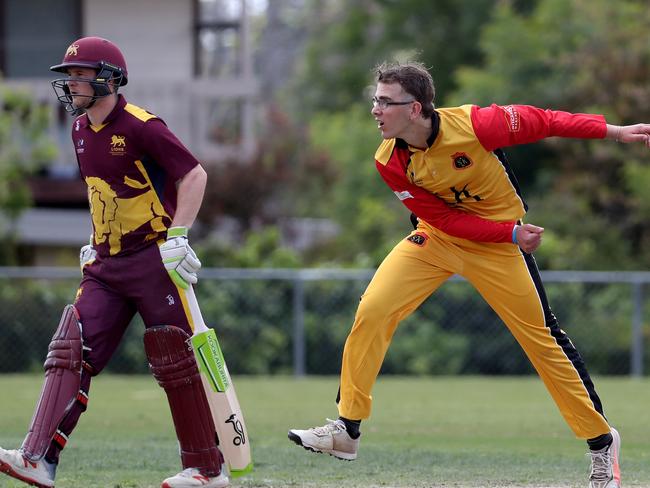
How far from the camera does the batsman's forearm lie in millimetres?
6062

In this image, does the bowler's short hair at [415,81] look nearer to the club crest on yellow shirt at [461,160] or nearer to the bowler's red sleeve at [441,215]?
the club crest on yellow shirt at [461,160]

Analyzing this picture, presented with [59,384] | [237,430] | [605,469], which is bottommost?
[605,469]

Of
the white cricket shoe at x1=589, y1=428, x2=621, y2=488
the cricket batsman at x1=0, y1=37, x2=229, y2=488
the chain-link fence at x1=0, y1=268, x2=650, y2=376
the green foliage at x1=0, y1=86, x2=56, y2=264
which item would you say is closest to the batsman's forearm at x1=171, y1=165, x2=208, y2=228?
the cricket batsman at x1=0, y1=37, x2=229, y2=488

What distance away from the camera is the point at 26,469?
5.86 m

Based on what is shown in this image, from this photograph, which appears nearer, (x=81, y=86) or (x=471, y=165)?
(x=81, y=86)

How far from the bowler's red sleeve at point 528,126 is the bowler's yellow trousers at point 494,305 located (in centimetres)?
57

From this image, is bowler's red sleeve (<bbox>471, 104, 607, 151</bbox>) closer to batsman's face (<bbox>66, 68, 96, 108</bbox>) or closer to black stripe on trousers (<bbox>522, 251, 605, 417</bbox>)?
black stripe on trousers (<bbox>522, 251, 605, 417</bbox>)

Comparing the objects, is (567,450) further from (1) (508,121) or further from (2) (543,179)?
(2) (543,179)

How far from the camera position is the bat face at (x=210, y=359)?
616 cm

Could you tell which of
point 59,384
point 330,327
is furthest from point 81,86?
point 330,327

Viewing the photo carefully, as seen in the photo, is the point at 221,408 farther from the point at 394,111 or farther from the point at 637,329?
the point at 637,329

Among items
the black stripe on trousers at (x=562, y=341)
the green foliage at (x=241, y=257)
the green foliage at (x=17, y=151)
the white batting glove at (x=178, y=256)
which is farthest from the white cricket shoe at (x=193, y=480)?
the green foliage at (x=17, y=151)

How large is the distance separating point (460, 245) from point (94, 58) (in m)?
2.08

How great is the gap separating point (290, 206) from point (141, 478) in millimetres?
19553
